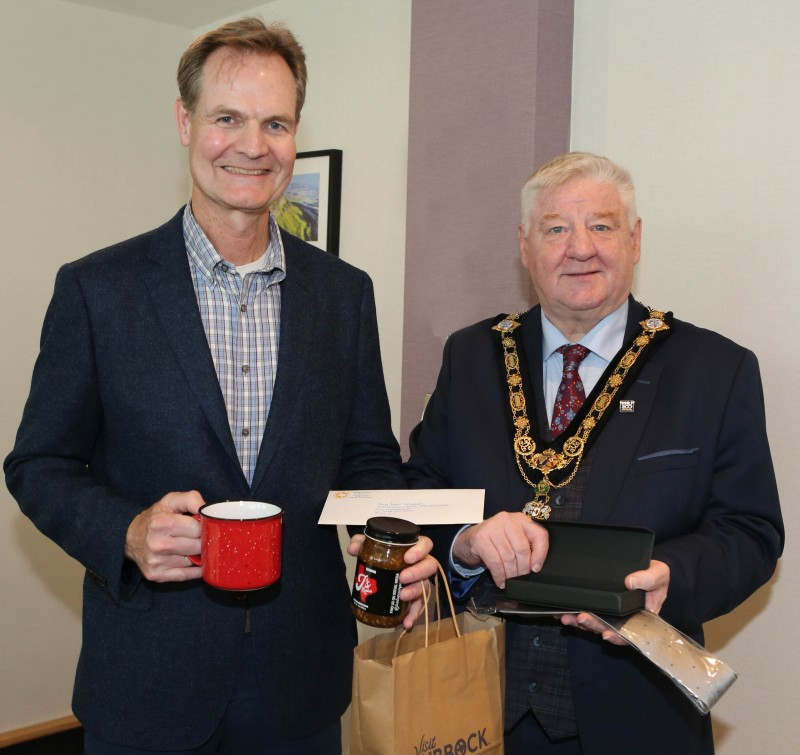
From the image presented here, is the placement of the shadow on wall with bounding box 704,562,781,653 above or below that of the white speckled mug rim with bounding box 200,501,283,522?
below

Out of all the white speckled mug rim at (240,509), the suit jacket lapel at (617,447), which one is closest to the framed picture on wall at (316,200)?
the suit jacket lapel at (617,447)

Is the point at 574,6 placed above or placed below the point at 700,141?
above

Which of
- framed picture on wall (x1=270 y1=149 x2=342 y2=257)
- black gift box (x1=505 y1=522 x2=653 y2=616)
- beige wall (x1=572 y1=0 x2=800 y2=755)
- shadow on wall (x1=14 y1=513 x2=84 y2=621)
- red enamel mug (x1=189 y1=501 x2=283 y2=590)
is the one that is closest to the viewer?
red enamel mug (x1=189 y1=501 x2=283 y2=590)

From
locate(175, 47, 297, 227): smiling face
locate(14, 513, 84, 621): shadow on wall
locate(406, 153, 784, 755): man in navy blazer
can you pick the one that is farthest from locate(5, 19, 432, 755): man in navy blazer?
locate(14, 513, 84, 621): shadow on wall

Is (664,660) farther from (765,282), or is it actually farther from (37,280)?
(37,280)

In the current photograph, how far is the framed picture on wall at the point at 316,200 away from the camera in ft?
11.4

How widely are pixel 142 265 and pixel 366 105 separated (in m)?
1.90

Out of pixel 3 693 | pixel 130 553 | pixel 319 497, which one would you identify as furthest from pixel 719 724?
pixel 3 693

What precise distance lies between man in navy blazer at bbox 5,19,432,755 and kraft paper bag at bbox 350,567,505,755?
0.39ft

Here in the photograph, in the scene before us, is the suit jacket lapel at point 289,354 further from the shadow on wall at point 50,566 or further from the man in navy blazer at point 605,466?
the shadow on wall at point 50,566

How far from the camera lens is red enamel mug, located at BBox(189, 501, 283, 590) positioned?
1364 millimetres

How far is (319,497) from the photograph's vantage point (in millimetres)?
1722

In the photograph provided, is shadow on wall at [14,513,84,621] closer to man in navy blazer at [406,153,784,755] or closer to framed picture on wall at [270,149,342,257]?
framed picture on wall at [270,149,342,257]

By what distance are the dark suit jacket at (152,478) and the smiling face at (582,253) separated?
0.56 meters
